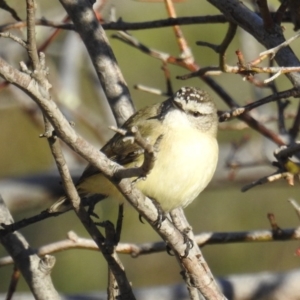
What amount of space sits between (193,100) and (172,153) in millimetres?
447

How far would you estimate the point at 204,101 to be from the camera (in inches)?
188

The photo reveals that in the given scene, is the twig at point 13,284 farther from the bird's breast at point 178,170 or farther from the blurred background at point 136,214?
the blurred background at point 136,214

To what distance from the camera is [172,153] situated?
173 inches

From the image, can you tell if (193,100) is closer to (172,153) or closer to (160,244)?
(172,153)

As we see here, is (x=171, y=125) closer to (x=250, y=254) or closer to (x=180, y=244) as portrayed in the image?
(x=180, y=244)

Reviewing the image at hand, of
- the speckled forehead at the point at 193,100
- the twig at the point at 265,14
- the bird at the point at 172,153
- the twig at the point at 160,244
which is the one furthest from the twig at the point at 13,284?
the twig at the point at 265,14

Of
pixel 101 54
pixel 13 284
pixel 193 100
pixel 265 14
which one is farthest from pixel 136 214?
pixel 265 14

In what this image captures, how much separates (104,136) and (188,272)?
354cm

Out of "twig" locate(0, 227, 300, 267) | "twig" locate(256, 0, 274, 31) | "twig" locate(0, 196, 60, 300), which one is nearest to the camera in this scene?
"twig" locate(256, 0, 274, 31)

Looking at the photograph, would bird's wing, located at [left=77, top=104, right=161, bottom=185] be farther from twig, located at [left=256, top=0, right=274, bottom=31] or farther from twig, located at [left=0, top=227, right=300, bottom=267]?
twig, located at [left=256, top=0, right=274, bottom=31]

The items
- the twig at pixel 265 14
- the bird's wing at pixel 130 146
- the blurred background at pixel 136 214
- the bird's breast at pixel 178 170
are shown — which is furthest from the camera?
the blurred background at pixel 136 214

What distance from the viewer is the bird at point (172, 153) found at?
172 inches

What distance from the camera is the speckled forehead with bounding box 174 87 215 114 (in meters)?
4.61

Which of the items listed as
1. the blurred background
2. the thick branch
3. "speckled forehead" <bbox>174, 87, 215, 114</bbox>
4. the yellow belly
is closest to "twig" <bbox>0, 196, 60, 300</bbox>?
the yellow belly
